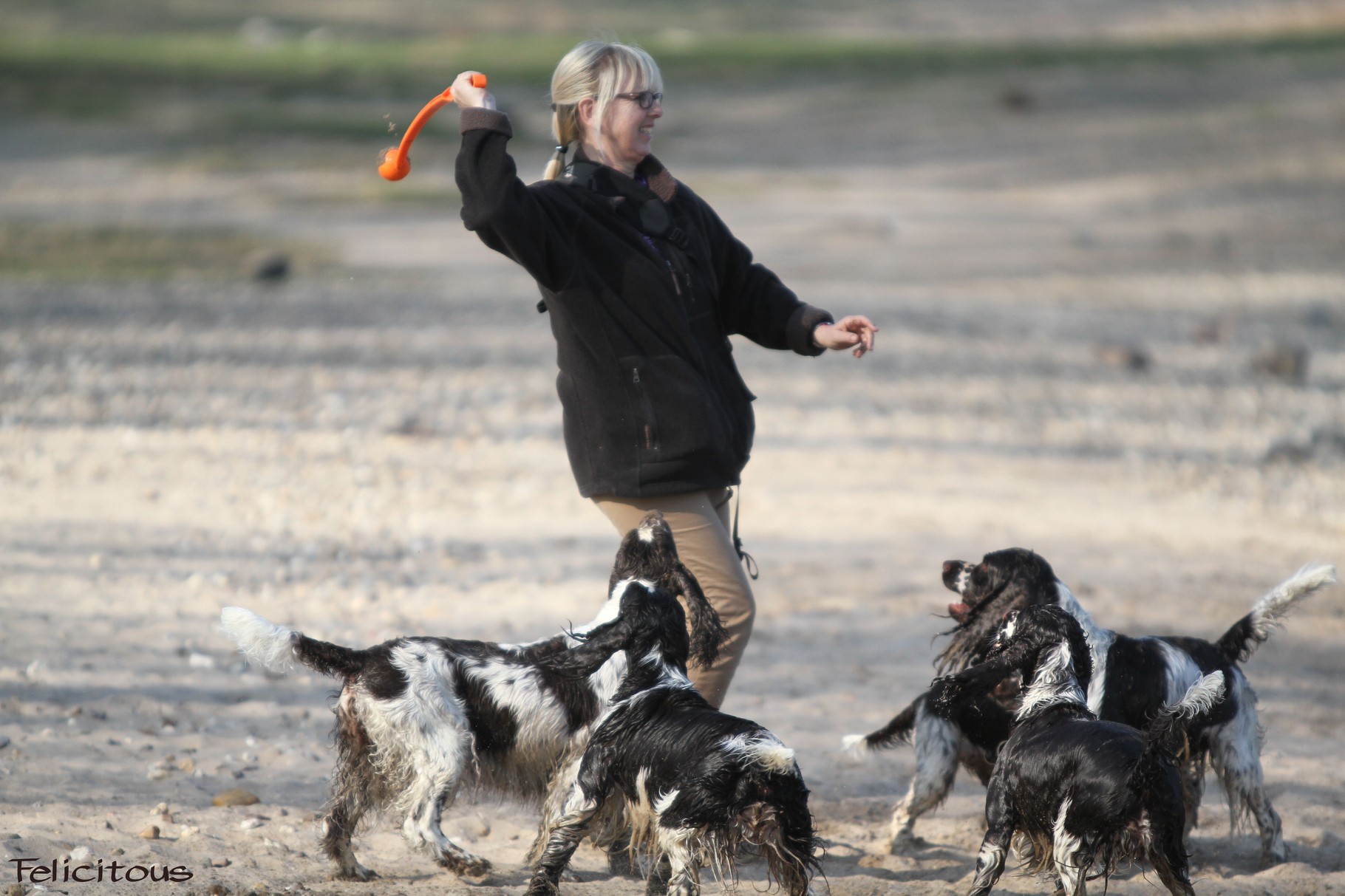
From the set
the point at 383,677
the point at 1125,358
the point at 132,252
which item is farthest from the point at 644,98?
the point at 132,252

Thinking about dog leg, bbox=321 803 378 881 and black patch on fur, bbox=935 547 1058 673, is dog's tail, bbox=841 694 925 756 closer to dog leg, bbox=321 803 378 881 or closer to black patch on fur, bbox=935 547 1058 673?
black patch on fur, bbox=935 547 1058 673

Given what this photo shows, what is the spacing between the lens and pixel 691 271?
490 cm

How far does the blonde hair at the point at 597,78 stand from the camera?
4.76m

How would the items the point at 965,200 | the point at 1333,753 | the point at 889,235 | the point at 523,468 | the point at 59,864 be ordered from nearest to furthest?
the point at 59,864 < the point at 1333,753 < the point at 523,468 < the point at 889,235 < the point at 965,200

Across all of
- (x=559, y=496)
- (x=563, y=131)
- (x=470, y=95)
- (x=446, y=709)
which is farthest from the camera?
(x=559, y=496)

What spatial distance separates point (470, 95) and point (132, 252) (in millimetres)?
16412

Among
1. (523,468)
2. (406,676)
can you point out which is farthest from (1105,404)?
(406,676)

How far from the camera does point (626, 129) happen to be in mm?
4789

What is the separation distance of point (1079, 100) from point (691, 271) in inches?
1249

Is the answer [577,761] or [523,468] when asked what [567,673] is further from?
[523,468]

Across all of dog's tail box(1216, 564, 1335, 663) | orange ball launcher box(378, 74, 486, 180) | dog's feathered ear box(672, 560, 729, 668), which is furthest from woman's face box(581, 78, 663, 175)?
dog's tail box(1216, 564, 1335, 663)

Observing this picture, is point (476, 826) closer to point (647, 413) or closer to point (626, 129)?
point (647, 413)

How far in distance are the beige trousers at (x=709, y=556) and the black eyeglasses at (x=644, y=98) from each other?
4.22 feet

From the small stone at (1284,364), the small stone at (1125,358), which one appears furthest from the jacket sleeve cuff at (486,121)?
the small stone at (1284,364)
